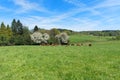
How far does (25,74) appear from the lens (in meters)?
8.55

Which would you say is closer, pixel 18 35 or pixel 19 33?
pixel 18 35

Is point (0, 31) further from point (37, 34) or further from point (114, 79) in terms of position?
point (114, 79)

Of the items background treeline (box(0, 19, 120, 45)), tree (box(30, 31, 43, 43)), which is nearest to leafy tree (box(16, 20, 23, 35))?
background treeline (box(0, 19, 120, 45))

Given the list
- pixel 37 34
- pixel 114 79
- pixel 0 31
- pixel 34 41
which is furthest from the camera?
pixel 0 31

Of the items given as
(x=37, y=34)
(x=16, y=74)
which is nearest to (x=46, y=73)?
(x=16, y=74)

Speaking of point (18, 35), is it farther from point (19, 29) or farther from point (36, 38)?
point (19, 29)

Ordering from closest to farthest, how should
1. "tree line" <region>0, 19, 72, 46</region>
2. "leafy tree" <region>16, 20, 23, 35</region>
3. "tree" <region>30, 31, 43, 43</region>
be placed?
"tree line" <region>0, 19, 72, 46</region> → "tree" <region>30, 31, 43, 43</region> → "leafy tree" <region>16, 20, 23, 35</region>

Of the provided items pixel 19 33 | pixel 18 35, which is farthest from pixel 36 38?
pixel 19 33

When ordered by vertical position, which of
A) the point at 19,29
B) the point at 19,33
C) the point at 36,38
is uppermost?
the point at 19,29

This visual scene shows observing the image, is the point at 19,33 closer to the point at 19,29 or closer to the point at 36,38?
the point at 19,29

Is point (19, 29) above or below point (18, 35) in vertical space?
above

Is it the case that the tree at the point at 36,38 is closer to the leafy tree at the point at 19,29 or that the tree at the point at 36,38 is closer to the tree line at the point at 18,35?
→ the tree line at the point at 18,35

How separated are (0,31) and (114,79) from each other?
229 ft

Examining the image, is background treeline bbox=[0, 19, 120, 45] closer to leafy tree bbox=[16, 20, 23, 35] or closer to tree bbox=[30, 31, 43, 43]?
leafy tree bbox=[16, 20, 23, 35]
